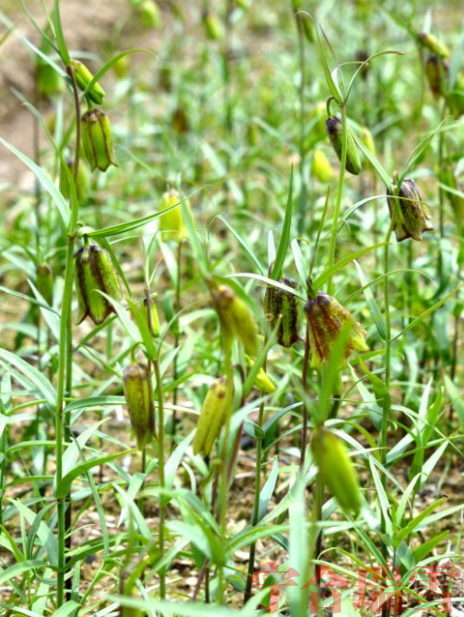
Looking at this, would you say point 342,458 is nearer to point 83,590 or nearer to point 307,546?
point 307,546

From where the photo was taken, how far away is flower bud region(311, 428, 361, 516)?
1056 mm

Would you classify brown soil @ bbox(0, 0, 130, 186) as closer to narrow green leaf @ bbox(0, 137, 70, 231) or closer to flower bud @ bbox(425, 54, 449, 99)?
flower bud @ bbox(425, 54, 449, 99)

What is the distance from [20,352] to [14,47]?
2782mm

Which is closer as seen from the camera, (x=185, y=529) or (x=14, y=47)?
(x=185, y=529)

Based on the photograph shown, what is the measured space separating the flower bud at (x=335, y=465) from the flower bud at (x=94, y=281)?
61 centimetres

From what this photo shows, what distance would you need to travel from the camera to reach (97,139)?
5.70 feet

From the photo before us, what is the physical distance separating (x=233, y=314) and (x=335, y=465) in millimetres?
233

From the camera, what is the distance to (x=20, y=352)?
246 cm

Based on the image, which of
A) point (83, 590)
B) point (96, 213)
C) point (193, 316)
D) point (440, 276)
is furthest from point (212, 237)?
point (83, 590)

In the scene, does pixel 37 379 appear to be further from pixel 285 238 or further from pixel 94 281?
pixel 285 238

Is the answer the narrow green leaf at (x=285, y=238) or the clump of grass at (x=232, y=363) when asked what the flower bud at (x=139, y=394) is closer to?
the clump of grass at (x=232, y=363)

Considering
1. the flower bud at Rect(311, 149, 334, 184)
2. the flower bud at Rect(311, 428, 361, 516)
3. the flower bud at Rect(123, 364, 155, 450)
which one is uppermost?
the flower bud at Rect(311, 149, 334, 184)

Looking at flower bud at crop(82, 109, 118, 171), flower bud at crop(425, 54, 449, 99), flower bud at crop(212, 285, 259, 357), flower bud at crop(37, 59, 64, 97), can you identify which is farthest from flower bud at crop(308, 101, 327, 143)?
flower bud at crop(212, 285, 259, 357)

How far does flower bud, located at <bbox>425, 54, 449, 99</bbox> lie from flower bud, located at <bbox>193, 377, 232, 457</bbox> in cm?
140
